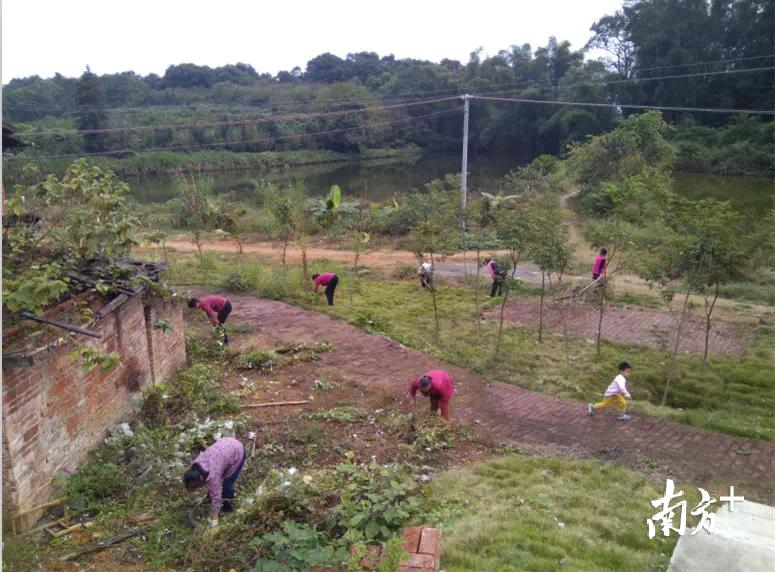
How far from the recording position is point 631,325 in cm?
1287

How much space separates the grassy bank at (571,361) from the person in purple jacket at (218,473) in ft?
17.1

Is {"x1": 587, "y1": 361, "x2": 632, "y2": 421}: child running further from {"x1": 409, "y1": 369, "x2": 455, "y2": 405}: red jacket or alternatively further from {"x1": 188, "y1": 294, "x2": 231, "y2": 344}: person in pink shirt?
{"x1": 188, "y1": 294, "x2": 231, "y2": 344}: person in pink shirt

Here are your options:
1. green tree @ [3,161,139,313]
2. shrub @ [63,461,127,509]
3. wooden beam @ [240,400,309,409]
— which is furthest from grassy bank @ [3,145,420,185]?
shrub @ [63,461,127,509]

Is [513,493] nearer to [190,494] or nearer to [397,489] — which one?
[397,489]

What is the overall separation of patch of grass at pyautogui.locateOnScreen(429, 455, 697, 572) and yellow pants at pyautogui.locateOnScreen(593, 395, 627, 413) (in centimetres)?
171

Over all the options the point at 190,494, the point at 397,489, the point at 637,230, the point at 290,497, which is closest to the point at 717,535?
the point at 397,489

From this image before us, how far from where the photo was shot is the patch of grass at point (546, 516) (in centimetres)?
479

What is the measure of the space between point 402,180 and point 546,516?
39.3 metres

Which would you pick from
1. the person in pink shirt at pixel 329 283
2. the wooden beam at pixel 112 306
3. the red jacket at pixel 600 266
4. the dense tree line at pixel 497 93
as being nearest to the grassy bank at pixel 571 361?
the person in pink shirt at pixel 329 283

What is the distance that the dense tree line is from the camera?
138ft

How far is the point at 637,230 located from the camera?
Answer: 1559cm

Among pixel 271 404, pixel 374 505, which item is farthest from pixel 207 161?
pixel 374 505

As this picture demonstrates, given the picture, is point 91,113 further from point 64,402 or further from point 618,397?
point 618,397

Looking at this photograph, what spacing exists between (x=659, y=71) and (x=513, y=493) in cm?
4757
